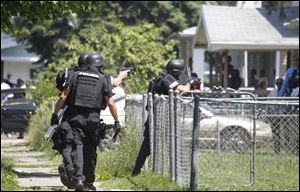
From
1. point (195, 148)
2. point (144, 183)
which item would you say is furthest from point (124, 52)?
point (195, 148)

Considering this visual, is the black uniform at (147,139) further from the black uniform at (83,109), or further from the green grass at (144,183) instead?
the black uniform at (83,109)

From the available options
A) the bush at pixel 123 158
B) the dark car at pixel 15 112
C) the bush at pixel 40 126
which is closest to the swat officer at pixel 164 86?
the bush at pixel 123 158

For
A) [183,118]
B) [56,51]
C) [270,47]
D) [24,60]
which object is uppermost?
[183,118]

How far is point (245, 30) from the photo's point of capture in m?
28.6

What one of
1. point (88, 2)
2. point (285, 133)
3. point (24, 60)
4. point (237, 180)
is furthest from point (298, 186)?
point (24, 60)

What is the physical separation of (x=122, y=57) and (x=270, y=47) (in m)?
4.48

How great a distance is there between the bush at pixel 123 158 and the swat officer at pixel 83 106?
8.65 feet

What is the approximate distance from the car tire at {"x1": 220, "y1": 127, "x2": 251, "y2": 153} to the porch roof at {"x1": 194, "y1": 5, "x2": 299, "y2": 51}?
15.4 m

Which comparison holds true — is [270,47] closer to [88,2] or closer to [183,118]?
[88,2]

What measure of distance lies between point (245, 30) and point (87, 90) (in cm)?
1730

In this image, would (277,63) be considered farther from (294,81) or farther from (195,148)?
(195,148)

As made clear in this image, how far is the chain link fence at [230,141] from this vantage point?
10836mm

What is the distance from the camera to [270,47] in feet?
91.7

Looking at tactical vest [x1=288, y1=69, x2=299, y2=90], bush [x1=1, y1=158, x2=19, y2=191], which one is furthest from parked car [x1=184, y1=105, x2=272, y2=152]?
tactical vest [x1=288, y1=69, x2=299, y2=90]
